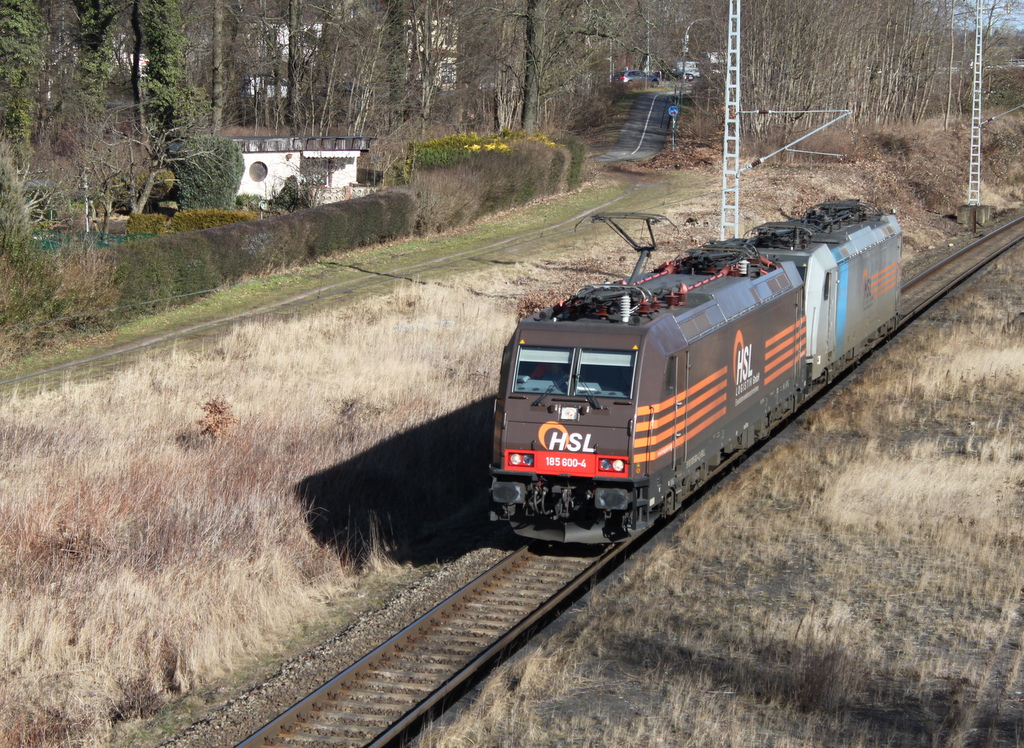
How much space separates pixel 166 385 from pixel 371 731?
12467 mm

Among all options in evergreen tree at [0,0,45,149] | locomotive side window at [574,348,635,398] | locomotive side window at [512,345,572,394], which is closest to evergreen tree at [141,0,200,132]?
evergreen tree at [0,0,45,149]

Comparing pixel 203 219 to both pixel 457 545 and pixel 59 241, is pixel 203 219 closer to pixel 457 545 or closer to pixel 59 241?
→ pixel 59 241

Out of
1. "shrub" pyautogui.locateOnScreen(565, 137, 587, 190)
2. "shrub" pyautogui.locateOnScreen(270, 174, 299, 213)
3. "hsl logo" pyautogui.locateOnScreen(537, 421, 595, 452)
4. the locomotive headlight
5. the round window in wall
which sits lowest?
"hsl logo" pyautogui.locateOnScreen(537, 421, 595, 452)

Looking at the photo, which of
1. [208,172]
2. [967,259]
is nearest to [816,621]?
[967,259]

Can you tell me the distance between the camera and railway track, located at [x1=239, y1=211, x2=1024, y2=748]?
9.32 meters

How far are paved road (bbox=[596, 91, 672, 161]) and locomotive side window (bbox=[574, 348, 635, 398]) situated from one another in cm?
4942

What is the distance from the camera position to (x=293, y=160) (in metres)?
44.0

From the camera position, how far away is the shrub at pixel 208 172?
135 ft

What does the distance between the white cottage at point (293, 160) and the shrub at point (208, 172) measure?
1.46 meters

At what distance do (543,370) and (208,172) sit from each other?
32.1m

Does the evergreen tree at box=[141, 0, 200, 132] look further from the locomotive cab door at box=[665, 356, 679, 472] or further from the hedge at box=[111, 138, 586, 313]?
the locomotive cab door at box=[665, 356, 679, 472]

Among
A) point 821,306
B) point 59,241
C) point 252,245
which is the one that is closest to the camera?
point 821,306

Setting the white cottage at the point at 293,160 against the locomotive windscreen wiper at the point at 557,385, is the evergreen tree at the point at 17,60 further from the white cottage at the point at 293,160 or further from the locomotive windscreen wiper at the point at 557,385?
the locomotive windscreen wiper at the point at 557,385

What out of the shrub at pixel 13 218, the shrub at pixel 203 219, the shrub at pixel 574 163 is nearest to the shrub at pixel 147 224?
the shrub at pixel 203 219
